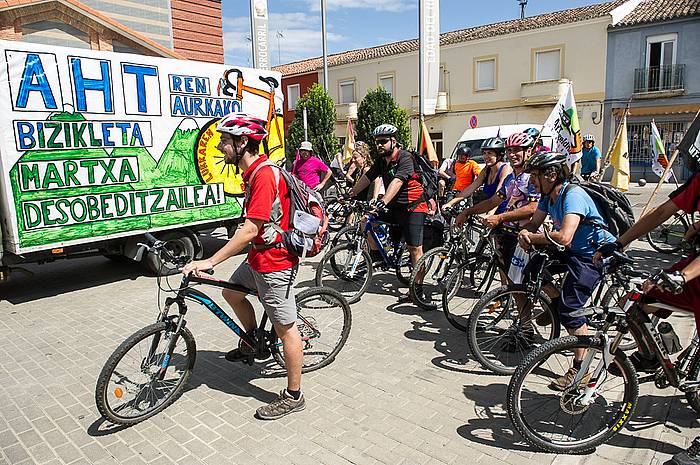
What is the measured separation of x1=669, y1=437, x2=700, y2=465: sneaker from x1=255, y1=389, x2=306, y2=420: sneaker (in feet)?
7.93

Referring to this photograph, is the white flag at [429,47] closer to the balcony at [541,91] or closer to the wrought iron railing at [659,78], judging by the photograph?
the balcony at [541,91]

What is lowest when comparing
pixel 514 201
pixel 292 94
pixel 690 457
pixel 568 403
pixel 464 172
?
pixel 690 457

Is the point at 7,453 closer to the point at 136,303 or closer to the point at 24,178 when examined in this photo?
the point at 136,303

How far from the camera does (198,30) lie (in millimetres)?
18125

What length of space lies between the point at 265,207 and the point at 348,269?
3.07 meters

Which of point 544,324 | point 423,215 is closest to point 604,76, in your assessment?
point 423,215

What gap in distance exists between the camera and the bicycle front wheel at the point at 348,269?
6379mm

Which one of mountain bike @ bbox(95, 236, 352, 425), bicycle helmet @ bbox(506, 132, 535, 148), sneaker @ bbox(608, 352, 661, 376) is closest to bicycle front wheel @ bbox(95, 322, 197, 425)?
mountain bike @ bbox(95, 236, 352, 425)

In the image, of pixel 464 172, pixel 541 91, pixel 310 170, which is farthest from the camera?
pixel 541 91

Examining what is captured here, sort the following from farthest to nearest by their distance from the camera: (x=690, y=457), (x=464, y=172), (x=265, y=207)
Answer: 1. (x=464, y=172)
2. (x=265, y=207)
3. (x=690, y=457)

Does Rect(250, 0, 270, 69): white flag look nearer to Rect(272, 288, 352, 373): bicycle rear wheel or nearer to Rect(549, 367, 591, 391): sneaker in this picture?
Rect(272, 288, 352, 373): bicycle rear wheel

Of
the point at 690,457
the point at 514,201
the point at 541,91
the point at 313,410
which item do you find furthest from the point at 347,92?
the point at 690,457

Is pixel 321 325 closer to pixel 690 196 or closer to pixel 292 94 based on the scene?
pixel 690 196

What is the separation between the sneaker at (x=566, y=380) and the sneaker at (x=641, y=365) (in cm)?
16
